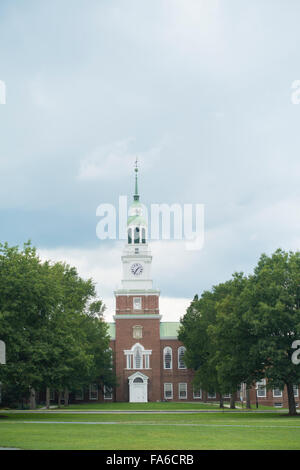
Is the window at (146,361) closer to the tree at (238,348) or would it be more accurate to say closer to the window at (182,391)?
the window at (182,391)

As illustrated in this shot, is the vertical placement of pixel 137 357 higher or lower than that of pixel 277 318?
lower

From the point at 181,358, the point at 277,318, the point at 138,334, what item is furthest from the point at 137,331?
the point at 277,318

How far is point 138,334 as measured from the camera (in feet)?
286

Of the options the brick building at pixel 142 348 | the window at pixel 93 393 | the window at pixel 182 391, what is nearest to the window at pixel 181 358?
the brick building at pixel 142 348

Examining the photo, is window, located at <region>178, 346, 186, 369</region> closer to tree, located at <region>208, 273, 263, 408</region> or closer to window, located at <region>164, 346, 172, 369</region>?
window, located at <region>164, 346, 172, 369</region>

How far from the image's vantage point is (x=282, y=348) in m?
42.1

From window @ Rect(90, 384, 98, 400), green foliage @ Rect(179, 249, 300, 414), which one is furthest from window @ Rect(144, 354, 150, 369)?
green foliage @ Rect(179, 249, 300, 414)

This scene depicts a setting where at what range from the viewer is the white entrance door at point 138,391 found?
84.4 metres

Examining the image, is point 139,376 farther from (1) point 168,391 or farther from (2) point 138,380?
(1) point 168,391

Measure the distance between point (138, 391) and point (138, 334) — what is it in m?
8.18

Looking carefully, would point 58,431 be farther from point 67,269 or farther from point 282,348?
point 67,269

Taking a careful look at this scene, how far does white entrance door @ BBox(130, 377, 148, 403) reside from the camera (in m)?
84.4

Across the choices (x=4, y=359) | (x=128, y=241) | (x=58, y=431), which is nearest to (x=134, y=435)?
(x=58, y=431)

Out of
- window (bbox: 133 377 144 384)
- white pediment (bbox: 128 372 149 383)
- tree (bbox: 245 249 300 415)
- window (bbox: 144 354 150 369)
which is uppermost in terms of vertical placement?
tree (bbox: 245 249 300 415)
